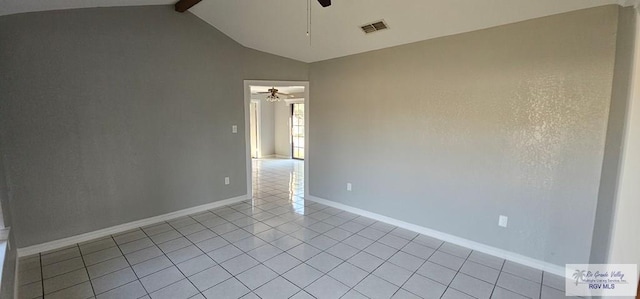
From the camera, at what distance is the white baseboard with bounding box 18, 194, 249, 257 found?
9.31ft

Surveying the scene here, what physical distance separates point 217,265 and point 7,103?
248 centimetres

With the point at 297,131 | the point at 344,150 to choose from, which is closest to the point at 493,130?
the point at 344,150

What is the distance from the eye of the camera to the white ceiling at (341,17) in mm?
2467

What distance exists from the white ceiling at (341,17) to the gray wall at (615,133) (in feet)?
0.87

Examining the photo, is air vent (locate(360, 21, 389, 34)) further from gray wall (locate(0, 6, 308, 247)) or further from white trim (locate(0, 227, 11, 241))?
white trim (locate(0, 227, 11, 241))

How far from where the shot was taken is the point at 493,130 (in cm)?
282

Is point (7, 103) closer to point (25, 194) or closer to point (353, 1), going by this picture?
point (25, 194)

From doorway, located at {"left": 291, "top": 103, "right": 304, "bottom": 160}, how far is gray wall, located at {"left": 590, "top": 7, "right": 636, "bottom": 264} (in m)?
7.26

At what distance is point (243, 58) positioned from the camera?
4242 millimetres

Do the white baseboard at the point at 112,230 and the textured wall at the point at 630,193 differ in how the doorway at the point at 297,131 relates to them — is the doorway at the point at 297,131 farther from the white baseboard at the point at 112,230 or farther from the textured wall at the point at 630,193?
the textured wall at the point at 630,193

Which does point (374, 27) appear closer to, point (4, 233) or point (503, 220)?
point (503, 220)

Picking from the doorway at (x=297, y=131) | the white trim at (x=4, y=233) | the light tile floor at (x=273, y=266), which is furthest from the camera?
the doorway at (x=297, y=131)

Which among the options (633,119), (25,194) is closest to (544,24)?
(633,119)

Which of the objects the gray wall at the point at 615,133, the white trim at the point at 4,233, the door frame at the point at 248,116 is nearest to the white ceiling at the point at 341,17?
the gray wall at the point at 615,133
